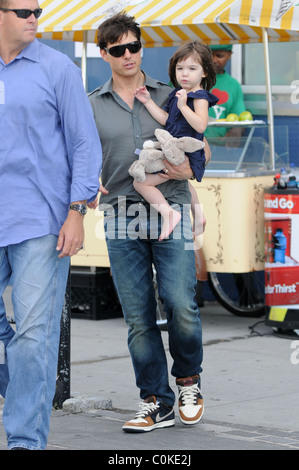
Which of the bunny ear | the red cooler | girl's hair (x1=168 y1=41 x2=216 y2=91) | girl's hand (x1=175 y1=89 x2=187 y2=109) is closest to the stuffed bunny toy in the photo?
the bunny ear

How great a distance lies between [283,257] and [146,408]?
10.2 feet

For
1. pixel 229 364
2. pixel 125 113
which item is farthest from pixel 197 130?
pixel 229 364

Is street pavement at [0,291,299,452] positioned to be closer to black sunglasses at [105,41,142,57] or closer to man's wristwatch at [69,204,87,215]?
man's wristwatch at [69,204,87,215]

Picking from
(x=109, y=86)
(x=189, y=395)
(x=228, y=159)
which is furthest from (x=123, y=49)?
(x=228, y=159)

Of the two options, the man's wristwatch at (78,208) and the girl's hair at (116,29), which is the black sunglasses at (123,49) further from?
the man's wristwatch at (78,208)

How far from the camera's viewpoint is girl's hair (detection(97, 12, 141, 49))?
17.9ft

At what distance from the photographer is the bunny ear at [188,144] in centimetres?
A: 560

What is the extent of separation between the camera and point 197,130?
5.60 m

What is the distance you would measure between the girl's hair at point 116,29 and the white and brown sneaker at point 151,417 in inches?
73.4

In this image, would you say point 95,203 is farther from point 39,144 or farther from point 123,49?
point 123,49

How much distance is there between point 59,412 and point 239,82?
5.73 meters

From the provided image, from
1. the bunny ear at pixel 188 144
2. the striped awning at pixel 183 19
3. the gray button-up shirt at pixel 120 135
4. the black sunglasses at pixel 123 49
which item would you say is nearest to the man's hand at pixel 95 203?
the gray button-up shirt at pixel 120 135

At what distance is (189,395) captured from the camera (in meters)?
5.62
